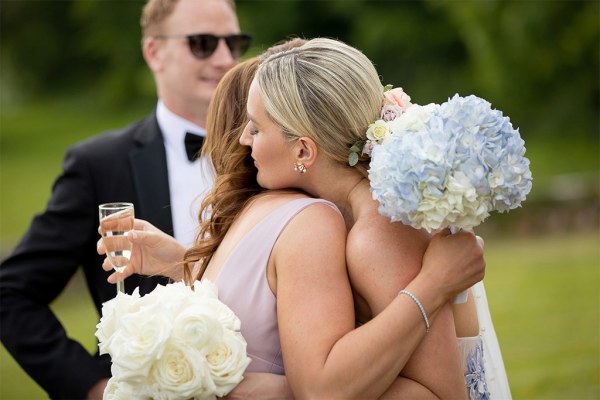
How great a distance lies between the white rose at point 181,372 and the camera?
283 centimetres

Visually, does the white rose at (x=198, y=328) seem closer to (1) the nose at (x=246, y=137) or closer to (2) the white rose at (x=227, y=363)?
(2) the white rose at (x=227, y=363)

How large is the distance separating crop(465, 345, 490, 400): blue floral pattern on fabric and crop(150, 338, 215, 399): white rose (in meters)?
0.93

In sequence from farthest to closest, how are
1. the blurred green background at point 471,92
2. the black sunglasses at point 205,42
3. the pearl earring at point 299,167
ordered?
the blurred green background at point 471,92, the black sunglasses at point 205,42, the pearl earring at point 299,167

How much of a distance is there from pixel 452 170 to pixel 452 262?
1.05ft

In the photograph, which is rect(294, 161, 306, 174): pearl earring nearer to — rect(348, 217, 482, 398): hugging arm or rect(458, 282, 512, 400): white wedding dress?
rect(348, 217, 482, 398): hugging arm

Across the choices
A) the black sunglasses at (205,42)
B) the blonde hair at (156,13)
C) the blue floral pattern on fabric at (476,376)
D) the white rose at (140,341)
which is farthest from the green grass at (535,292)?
the white rose at (140,341)

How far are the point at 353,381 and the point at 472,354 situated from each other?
65cm

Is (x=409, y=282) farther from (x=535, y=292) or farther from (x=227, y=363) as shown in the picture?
(x=535, y=292)

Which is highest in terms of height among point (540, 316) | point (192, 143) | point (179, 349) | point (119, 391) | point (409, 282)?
point (192, 143)

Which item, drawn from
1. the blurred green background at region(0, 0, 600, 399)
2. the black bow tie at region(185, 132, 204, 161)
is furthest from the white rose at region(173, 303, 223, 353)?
the blurred green background at region(0, 0, 600, 399)

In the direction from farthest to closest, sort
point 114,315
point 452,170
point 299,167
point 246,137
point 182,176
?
point 182,176 → point 246,137 → point 299,167 → point 114,315 → point 452,170

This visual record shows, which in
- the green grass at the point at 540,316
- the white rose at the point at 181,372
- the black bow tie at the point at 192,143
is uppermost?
the black bow tie at the point at 192,143

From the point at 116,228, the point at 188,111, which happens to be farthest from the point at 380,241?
the point at 188,111

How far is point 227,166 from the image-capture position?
3.55 metres
